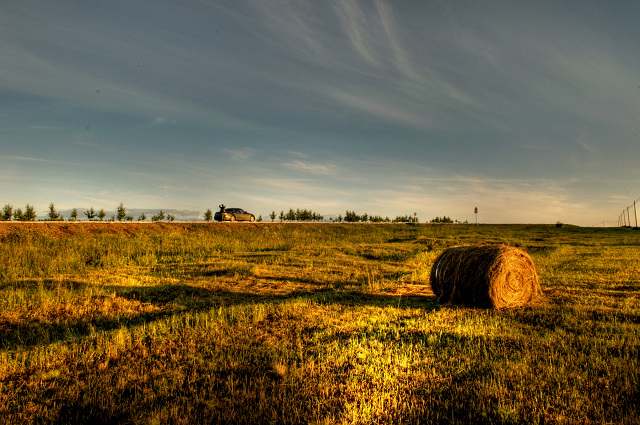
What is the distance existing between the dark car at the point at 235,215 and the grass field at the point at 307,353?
29814 mm

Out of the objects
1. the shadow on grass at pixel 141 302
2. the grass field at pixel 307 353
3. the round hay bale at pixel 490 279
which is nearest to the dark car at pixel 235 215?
the grass field at pixel 307 353

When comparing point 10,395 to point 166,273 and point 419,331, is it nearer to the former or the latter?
point 419,331

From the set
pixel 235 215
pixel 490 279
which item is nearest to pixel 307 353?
pixel 490 279

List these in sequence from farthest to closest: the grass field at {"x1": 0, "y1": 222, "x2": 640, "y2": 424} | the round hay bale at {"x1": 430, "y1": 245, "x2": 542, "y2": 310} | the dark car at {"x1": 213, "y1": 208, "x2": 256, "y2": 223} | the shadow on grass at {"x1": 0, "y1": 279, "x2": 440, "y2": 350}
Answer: the dark car at {"x1": 213, "y1": 208, "x2": 256, "y2": 223}
the round hay bale at {"x1": 430, "y1": 245, "x2": 542, "y2": 310}
the shadow on grass at {"x1": 0, "y1": 279, "x2": 440, "y2": 350}
the grass field at {"x1": 0, "y1": 222, "x2": 640, "y2": 424}

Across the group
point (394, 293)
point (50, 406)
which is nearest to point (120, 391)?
point (50, 406)

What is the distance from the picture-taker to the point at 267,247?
26.9 metres

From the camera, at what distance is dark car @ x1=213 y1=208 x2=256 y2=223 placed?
145 feet

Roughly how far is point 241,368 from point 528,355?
16.1 ft

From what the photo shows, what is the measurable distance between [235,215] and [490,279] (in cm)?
3862

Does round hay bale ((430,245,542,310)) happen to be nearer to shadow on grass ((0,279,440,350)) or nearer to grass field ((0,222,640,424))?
grass field ((0,222,640,424))

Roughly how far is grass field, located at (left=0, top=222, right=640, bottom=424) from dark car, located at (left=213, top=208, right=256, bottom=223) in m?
29.8

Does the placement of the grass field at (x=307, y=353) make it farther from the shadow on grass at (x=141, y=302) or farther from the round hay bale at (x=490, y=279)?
the round hay bale at (x=490, y=279)

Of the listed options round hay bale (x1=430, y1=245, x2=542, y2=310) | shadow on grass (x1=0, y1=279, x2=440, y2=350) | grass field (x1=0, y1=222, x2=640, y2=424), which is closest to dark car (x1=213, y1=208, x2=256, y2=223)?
grass field (x1=0, y1=222, x2=640, y2=424)

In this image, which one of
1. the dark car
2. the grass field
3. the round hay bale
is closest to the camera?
the grass field
